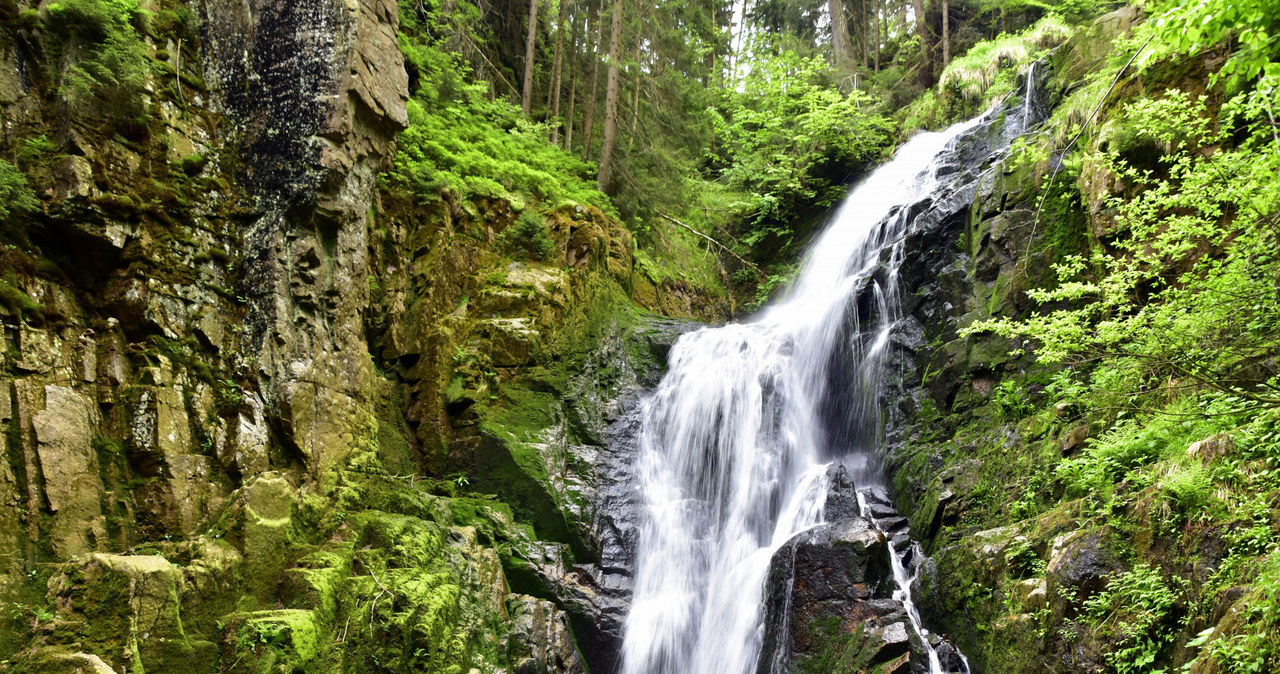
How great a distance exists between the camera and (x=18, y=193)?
18.7ft

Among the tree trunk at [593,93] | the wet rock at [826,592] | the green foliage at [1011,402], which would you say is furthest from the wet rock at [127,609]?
the tree trunk at [593,93]

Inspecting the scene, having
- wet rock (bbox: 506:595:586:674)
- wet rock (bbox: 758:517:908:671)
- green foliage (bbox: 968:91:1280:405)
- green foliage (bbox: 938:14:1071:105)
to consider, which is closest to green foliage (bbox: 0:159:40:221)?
wet rock (bbox: 506:595:586:674)

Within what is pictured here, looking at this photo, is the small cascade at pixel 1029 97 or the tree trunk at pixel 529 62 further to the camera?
the tree trunk at pixel 529 62

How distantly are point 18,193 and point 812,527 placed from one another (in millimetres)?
8712

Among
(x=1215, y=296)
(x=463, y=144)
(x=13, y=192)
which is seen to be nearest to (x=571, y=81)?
(x=463, y=144)

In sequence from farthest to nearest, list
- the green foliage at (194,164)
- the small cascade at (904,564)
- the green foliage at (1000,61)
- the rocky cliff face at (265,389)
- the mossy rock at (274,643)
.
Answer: the green foliage at (1000,61) < the green foliage at (194,164) < the small cascade at (904,564) < the rocky cliff face at (265,389) < the mossy rock at (274,643)

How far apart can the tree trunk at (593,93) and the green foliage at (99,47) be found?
912 centimetres

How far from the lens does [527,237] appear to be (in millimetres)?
11352

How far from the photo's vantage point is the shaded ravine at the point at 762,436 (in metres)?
8.47

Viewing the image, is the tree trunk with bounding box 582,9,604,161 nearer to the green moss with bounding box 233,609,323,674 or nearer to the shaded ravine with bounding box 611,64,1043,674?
the shaded ravine with bounding box 611,64,1043,674

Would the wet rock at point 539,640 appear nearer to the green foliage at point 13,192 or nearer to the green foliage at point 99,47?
the green foliage at point 13,192

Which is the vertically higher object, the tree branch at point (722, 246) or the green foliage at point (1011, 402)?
the tree branch at point (722, 246)

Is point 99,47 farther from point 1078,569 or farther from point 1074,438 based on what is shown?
point 1074,438

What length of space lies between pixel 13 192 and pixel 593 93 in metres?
12.2
